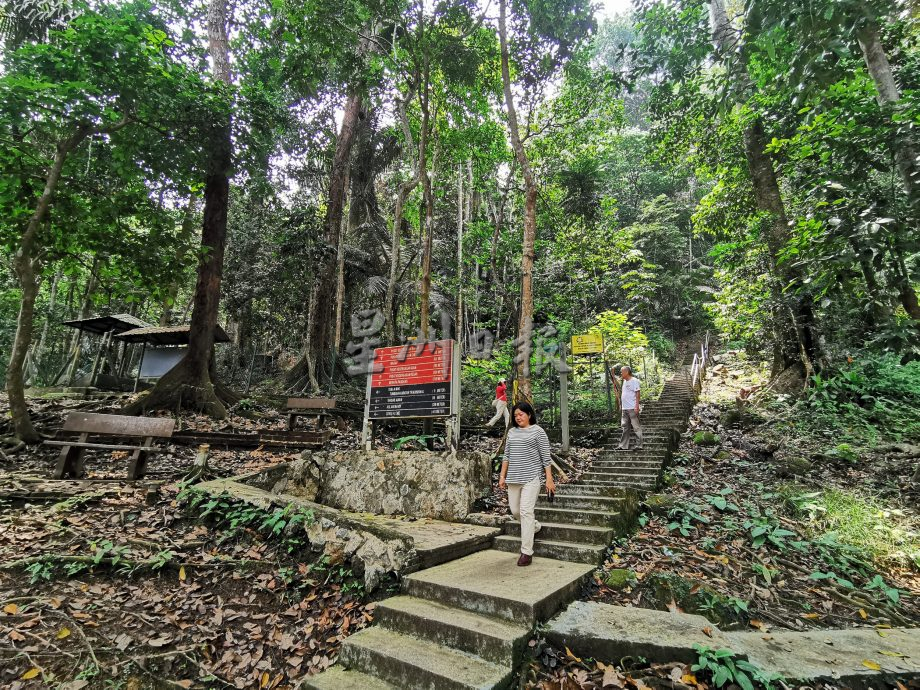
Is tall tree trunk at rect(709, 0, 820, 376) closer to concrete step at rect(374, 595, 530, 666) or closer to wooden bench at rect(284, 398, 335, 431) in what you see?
concrete step at rect(374, 595, 530, 666)

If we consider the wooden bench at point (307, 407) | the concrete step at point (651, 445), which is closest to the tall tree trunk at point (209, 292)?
the wooden bench at point (307, 407)

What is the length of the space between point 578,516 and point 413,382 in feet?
11.3

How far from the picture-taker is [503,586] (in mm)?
3875

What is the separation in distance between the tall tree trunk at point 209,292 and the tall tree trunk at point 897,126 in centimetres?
1246

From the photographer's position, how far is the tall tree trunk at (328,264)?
559 inches

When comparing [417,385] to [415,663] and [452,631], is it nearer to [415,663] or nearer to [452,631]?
[452,631]

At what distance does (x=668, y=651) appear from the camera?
3031 millimetres

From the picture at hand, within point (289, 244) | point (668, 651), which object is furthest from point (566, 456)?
point (289, 244)

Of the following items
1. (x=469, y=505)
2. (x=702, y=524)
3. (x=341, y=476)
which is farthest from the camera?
(x=341, y=476)

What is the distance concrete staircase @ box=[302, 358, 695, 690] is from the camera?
306 cm

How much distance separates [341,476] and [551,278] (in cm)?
1283

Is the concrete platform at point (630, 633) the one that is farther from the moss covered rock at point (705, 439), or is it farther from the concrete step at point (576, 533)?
the moss covered rock at point (705, 439)

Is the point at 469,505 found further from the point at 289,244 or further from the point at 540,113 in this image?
the point at 540,113

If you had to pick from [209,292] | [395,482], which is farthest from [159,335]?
[395,482]
